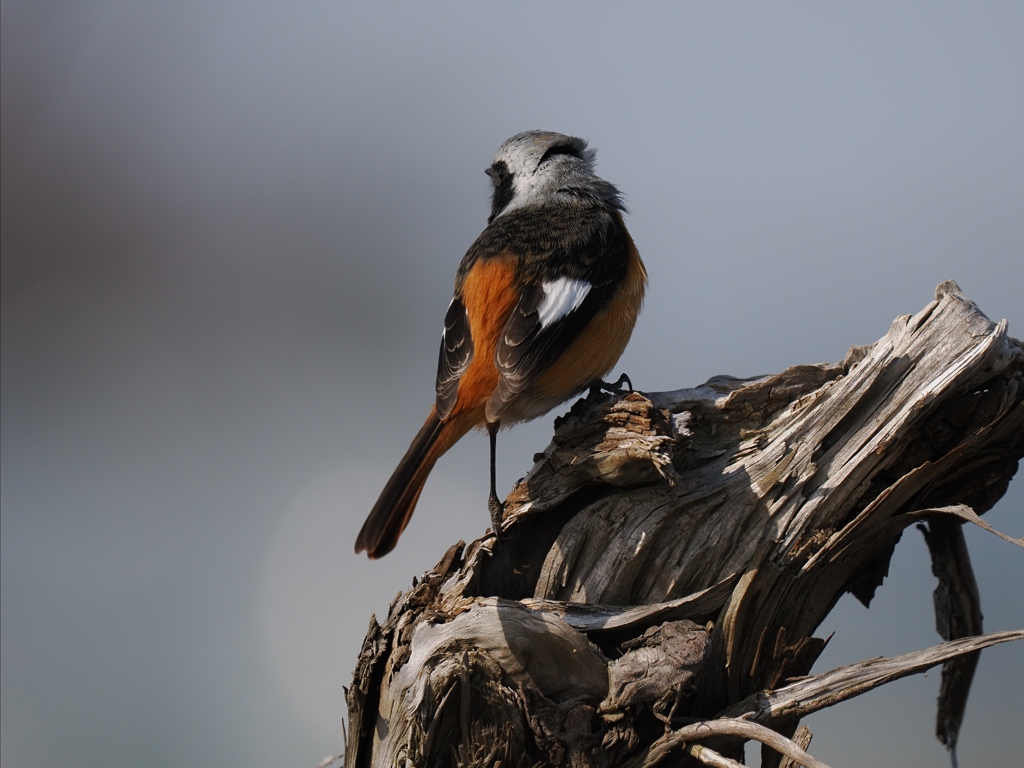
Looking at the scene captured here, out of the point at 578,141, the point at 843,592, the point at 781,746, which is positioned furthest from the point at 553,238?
the point at 781,746

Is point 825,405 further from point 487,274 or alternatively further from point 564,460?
point 487,274

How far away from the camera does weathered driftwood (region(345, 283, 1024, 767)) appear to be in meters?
2.21

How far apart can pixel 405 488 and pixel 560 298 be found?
881 mm

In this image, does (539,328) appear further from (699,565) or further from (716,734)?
(716,734)

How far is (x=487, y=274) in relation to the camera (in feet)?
11.5

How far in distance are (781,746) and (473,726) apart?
28.4 inches

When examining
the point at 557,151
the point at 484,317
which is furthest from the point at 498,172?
the point at 484,317

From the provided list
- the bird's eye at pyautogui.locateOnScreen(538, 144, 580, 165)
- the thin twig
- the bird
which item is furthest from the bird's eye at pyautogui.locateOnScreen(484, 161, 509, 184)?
the thin twig

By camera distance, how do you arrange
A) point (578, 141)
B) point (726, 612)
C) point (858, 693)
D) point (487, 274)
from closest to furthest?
point (858, 693) → point (726, 612) → point (487, 274) → point (578, 141)

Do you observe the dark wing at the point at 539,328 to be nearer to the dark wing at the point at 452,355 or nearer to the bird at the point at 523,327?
the bird at the point at 523,327

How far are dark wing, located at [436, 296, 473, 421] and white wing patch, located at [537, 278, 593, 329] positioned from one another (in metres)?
0.30

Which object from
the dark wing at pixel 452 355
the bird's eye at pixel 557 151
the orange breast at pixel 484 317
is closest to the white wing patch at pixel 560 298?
the orange breast at pixel 484 317

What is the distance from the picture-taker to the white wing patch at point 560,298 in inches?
128

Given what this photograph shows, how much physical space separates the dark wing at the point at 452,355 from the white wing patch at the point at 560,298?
296 mm
